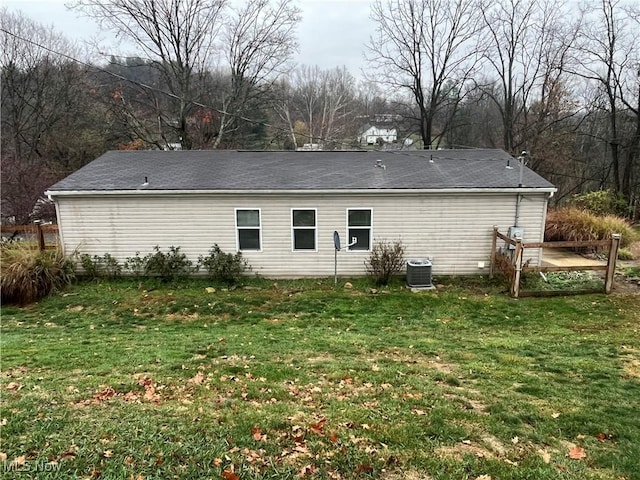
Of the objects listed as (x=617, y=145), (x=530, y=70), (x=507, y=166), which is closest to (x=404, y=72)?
(x=530, y=70)

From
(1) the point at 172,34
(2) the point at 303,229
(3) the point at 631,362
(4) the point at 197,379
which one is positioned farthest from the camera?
(1) the point at 172,34

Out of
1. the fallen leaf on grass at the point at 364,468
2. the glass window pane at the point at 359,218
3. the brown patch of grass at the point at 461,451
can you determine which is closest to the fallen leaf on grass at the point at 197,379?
the fallen leaf on grass at the point at 364,468

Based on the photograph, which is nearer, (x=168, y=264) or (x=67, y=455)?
(x=67, y=455)

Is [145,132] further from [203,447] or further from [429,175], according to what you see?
[203,447]

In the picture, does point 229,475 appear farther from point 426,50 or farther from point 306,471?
point 426,50

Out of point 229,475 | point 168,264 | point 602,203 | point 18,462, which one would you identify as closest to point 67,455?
point 18,462

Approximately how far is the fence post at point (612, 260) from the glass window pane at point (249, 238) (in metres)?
8.66

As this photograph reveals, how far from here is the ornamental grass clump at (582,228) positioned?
1342cm

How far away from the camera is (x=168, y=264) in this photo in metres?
10.8

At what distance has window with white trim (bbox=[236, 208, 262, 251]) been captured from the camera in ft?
35.9

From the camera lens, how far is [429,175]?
11.4 metres

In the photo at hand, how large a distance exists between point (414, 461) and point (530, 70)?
24.9 metres

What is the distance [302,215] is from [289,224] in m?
0.43

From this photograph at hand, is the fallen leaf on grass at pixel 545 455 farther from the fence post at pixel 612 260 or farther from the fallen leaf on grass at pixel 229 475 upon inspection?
the fence post at pixel 612 260
